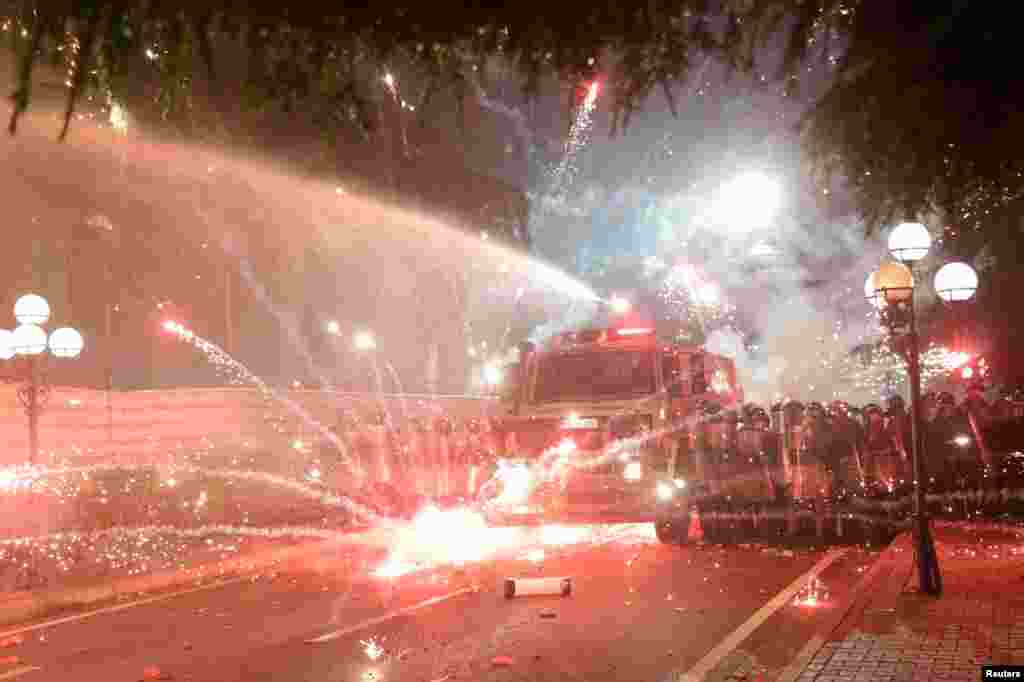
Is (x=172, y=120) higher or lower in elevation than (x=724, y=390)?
higher

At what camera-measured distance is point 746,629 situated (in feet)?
32.2

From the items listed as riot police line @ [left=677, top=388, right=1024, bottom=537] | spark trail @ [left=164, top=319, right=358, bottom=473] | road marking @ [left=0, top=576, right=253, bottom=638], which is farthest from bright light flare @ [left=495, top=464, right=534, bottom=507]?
spark trail @ [left=164, top=319, right=358, bottom=473]

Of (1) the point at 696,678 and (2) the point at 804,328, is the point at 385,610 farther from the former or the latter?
(2) the point at 804,328

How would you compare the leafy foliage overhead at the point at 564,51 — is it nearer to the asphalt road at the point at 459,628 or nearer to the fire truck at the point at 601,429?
the asphalt road at the point at 459,628

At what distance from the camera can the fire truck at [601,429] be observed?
52.0 ft

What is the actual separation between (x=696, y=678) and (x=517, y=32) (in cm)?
491

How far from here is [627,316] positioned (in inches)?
674

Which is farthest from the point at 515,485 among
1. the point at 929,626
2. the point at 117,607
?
the point at 929,626

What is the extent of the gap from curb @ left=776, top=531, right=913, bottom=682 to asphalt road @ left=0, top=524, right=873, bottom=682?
212 mm

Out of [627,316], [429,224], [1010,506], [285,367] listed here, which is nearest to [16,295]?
[285,367]

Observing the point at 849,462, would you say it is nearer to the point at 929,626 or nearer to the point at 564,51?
the point at 929,626

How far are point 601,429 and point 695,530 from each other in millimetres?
3761

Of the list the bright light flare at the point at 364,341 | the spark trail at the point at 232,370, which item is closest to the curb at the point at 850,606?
the spark trail at the point at 232,370

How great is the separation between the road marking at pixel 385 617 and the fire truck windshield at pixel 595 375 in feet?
14.7
